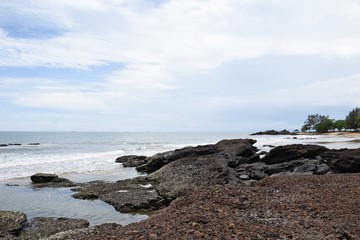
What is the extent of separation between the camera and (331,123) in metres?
130

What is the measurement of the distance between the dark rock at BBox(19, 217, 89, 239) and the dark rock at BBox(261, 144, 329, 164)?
1736 cm

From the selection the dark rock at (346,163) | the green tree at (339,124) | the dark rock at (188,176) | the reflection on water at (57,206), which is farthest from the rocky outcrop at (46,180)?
the green tree at (339,124)

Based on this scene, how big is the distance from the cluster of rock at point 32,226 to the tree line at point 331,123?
102 meters

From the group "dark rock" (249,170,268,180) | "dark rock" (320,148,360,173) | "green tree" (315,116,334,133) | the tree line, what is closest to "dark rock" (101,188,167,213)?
"dark rock" (249,170,268,180)

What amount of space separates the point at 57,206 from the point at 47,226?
12.8ft

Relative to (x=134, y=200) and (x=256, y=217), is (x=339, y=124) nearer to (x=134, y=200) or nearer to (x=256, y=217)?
(x=134, y=200)

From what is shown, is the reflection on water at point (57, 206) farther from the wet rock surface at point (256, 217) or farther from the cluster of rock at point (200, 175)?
the wet rock surface at point (256, 217)

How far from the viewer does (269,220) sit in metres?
8.91

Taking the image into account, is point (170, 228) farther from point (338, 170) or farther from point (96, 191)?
point (338, 170)

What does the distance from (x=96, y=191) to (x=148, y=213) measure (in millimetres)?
5033

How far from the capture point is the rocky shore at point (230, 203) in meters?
7.86

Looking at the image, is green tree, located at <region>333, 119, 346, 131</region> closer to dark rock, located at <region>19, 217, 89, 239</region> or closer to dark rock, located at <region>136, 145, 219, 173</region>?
dark rock, located at <region>136, 145, 219, 173</region>

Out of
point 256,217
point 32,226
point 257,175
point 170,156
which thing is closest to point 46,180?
point 170,156

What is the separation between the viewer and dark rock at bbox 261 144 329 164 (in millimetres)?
26047
